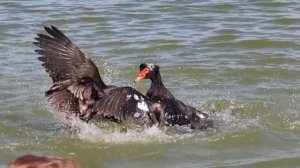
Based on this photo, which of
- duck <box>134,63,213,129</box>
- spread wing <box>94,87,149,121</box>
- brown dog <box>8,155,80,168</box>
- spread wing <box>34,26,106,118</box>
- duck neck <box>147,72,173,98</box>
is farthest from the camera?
duck neck <box>147,72,173,98</box>

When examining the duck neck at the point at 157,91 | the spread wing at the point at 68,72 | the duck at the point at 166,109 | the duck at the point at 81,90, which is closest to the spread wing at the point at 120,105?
the duck at the point at 81,90

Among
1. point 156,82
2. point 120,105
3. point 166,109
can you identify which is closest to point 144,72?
point 156,82

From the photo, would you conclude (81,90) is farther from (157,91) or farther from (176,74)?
(176,74)

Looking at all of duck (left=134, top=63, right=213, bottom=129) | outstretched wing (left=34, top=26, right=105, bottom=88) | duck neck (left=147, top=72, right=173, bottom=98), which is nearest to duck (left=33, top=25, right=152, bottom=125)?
outstretched wing (left=34, top=26, right=105, bottom=88)

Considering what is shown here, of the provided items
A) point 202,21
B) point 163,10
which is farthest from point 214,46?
point 163,10

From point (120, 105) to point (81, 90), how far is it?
48cm

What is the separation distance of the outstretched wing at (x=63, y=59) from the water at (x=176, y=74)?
0.56m

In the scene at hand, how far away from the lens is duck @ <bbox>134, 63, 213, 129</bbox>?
8.34 meters

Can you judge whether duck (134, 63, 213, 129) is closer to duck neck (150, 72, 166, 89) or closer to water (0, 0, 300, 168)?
duck neck (150, 72, 166, 89)

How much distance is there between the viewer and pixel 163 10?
16266 mm

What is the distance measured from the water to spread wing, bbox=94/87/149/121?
0.25 metres

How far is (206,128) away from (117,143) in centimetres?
108

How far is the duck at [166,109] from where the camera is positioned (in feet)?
27.4

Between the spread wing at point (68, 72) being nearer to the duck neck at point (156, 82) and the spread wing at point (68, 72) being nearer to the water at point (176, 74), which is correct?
the water at point (176, 74)
